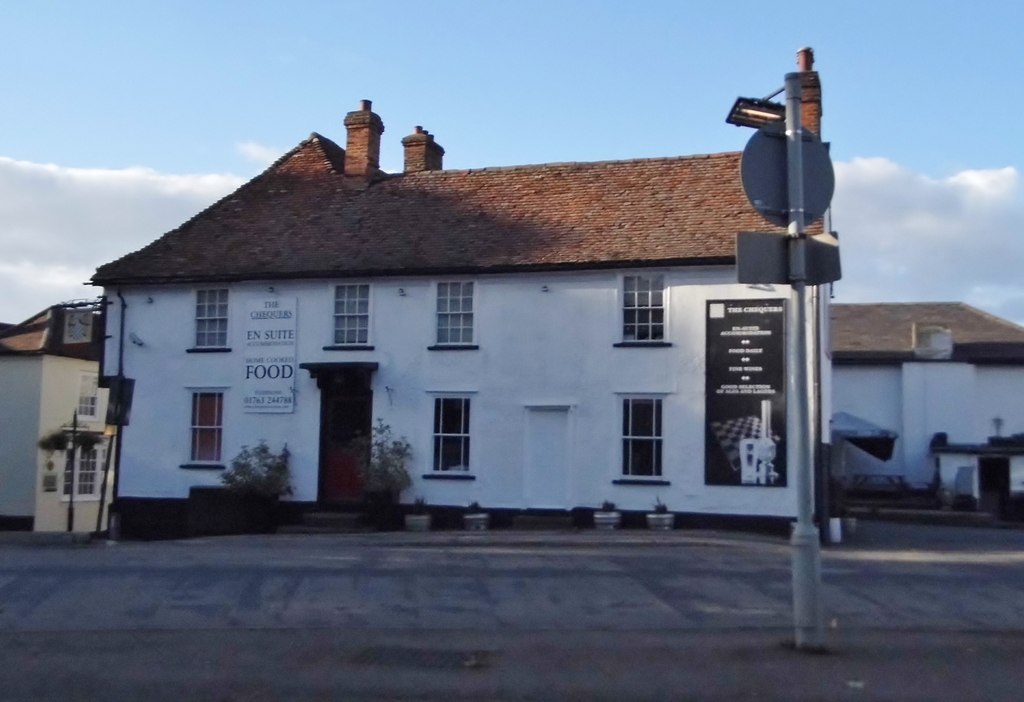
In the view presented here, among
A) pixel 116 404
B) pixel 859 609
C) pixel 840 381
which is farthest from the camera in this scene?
pixel 840 381

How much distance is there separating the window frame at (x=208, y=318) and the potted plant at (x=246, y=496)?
2635 millimetres

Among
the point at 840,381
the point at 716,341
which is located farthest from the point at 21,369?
the point at 840,381

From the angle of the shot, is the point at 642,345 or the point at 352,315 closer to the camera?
the point at 642,345

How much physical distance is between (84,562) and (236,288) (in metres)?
10.3

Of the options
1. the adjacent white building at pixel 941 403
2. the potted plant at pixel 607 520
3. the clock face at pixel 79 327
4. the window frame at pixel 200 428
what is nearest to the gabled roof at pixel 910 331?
the adjacent white building at pixel 941 403

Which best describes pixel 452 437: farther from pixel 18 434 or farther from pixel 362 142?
A: pixel 18 434

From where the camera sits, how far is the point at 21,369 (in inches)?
1310

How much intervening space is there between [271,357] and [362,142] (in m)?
5.75

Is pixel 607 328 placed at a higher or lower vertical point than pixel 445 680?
higher

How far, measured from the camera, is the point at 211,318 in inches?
980

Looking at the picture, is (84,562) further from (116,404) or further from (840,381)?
(840,381)

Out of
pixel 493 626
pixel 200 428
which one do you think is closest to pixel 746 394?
pixel 200 428

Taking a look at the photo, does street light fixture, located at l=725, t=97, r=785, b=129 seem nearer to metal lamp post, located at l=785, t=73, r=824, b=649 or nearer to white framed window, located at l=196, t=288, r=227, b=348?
metal lamp post, located at l=785, t=73, r=824, b=649

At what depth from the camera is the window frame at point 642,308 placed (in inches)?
874
